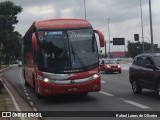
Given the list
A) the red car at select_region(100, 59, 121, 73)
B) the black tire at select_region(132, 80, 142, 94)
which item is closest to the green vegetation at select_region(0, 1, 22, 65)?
the red car at select_region(100, 59, 121, 73)

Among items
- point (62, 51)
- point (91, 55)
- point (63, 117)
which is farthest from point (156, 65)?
point (63, 117)

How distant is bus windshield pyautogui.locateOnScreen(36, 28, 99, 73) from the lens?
16156mm

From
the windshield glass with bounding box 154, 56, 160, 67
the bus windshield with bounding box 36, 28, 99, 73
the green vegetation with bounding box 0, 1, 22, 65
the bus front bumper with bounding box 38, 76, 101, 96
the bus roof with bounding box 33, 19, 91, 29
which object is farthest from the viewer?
the green vegetation with bounding box 0, 1, 22, 65

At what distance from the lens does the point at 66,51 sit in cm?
1645

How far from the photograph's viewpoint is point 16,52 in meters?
81.1

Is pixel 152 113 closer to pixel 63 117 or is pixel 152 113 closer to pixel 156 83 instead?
pixel 63 117

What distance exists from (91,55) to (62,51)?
44.9 inches

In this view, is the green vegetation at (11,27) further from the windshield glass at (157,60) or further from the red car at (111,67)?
the windshield glass at (157,60)

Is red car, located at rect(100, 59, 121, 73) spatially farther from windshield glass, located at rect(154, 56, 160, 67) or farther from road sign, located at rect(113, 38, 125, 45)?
road sign, located at rect(113, 38, 125, 45)

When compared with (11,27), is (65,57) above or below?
below

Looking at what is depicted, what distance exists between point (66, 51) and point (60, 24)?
1.27 meters

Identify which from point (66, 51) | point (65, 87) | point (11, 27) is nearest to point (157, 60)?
point (66, 51)

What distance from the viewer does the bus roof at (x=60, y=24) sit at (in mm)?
16906

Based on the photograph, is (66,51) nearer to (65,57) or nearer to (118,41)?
(65,57)
